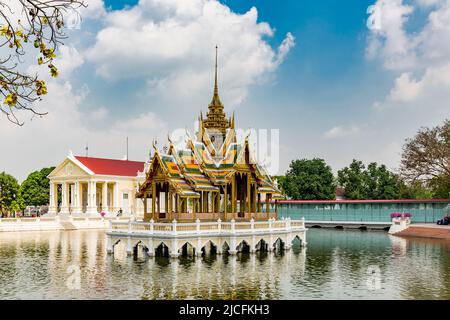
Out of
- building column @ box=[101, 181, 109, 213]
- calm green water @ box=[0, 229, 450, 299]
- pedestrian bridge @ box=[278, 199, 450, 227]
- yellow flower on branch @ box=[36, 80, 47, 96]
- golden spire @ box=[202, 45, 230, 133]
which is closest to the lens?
yellow flower on branch @ box=[36, 80, 47, 96]

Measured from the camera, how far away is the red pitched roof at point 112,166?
246 feet

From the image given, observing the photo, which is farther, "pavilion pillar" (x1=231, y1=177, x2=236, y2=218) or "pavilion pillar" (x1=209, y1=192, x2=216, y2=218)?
"pavilion pillar" (x1=209, y1=192, x2=216, y2=218)

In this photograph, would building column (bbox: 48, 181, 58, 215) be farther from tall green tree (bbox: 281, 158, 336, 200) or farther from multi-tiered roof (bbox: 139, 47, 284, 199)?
multi-tiered roof (bbox: 139, 47, 284, 199)

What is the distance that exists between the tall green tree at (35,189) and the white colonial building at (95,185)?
12.1 metres

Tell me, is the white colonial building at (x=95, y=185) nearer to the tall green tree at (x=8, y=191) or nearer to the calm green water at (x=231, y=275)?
the tall green tree at (x=8, y=191)

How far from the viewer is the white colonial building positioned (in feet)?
240

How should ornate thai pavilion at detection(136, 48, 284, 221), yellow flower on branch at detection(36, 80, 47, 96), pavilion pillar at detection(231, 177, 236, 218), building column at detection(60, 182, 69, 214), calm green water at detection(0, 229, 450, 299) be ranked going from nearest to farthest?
yellow flower on branch at detection(36, 80, 47, 96)
calm green water at detection(0, 229, 450, 299)
ornate thai pavilion at detection(136, 48, 284, 221)
pavilion pillar at detection(231, 177, 236, 218)
building column at detection(60, 182, 69, 214)

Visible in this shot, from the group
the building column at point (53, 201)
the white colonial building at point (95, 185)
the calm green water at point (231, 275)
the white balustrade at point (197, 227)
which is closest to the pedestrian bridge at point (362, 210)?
the white colonial building at point (95, 185)

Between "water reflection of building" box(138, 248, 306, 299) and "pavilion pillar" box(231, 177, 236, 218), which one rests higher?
"pavilion pillar" box(231, 177, 236, 218)

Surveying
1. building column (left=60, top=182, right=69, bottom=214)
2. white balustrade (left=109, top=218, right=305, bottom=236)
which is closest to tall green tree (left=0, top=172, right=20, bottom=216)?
building column (left=60, top=182, right=69, bottom=214)

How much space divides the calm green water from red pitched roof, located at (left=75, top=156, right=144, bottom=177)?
37.9 meters

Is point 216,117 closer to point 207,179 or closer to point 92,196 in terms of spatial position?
point 207,179
